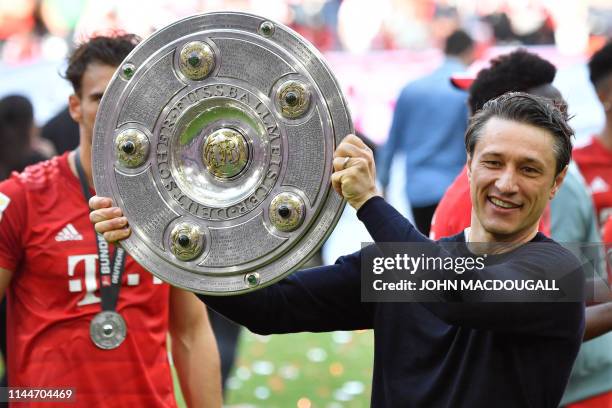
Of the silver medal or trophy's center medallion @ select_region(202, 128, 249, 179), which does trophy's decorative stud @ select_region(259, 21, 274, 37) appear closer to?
trophy's center medallion @ select_region(202, 128, 249, 179)

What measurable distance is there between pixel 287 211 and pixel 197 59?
404mm

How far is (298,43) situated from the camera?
8.98 feet

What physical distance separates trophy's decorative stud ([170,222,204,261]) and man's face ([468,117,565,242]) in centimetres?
66

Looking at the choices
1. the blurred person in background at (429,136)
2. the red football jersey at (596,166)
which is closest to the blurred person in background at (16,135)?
the blurred person in background at (429,136)

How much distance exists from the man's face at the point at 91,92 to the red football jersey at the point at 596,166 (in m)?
2.41

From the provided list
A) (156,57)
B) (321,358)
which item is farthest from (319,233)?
(321,358)

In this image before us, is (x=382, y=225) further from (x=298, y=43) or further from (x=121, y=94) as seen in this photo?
(x=121, y=94)

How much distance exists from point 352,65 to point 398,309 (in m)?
10.5

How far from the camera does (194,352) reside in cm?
416

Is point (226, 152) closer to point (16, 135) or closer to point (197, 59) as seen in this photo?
point (197, 59)

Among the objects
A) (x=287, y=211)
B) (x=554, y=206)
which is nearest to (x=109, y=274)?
(x=287, y=211)

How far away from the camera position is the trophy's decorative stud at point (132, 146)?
284cm

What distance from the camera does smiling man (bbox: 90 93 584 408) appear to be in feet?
8.89

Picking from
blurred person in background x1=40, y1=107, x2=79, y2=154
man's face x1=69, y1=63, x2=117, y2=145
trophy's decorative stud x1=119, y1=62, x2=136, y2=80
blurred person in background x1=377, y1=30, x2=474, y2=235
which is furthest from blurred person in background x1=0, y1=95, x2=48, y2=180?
trophy's decorative stud x1=119, y1=62, x2=136, y2=80
